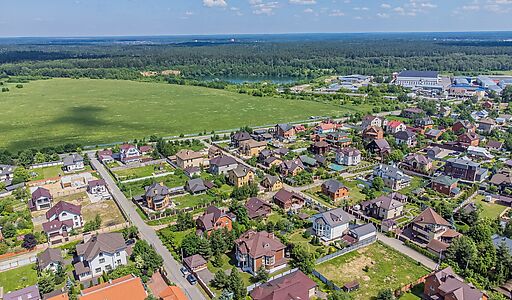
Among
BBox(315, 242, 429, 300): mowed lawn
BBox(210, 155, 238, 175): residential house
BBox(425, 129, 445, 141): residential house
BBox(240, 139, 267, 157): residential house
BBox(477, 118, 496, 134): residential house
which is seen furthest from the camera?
BBox(477, 118, 496, 134): residential house

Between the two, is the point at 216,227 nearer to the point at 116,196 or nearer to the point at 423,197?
the point at 116,196

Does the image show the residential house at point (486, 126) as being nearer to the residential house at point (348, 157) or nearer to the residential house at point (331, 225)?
the residential house at point (348, 157)

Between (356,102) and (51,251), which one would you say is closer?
(51,251)

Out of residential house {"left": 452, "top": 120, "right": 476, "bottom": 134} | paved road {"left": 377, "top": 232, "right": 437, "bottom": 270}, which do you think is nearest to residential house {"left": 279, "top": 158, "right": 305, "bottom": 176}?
paved road {"left": 377, "top": 232, "right": 437, "bottom": 270}

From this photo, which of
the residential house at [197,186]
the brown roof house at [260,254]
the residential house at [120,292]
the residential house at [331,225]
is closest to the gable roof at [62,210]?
the residential house at [197,186]

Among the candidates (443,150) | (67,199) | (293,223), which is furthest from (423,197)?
(67,199)

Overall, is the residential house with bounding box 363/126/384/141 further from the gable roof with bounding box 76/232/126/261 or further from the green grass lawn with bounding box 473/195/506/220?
the gable roof with bounding box 76/232/126/261
